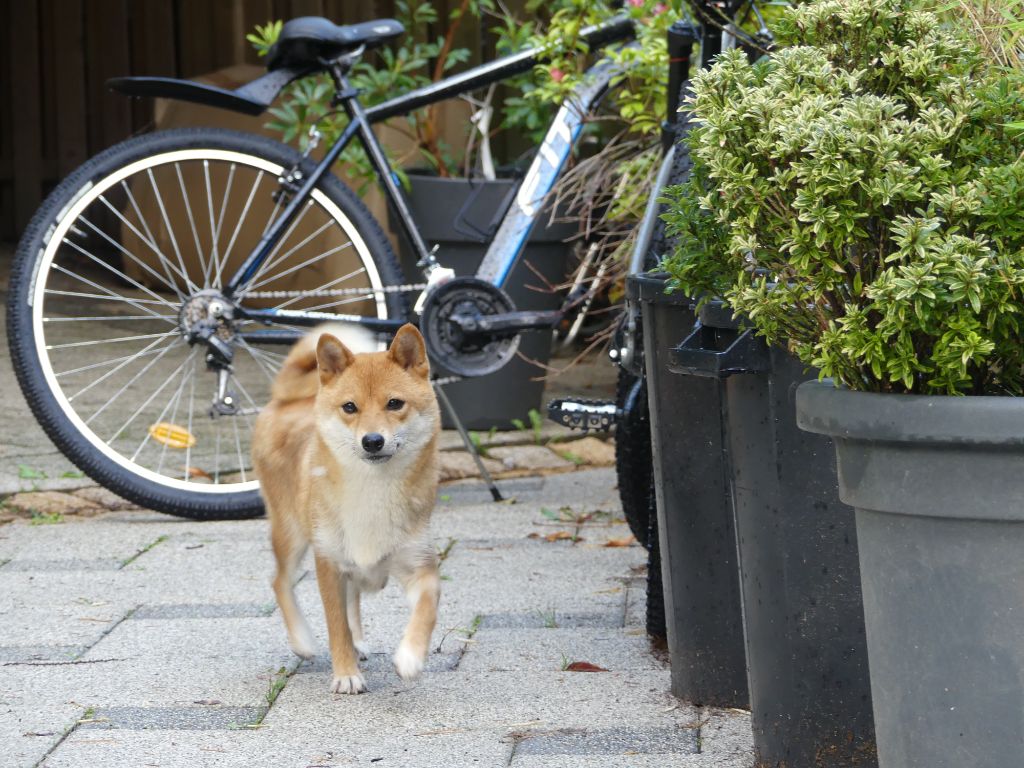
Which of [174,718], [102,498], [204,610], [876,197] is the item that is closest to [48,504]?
[102,498]

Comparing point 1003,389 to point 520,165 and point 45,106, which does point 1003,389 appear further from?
→ point 45,106

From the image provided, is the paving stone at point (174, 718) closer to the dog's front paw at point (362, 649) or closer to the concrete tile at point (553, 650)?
the dog's front paw at point (362, 649)

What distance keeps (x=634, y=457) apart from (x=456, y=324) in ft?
3.39

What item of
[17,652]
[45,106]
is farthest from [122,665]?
[45,106]

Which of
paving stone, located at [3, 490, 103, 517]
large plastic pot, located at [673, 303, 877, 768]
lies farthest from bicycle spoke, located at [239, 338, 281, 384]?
large plastic pot, located at [673, 303, 877, 768]

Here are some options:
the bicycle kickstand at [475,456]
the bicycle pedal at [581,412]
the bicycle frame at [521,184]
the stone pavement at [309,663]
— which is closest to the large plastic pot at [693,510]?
the stone pavement at [309,663]

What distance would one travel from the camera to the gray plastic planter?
5.27ft

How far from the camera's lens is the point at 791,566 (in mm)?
2158

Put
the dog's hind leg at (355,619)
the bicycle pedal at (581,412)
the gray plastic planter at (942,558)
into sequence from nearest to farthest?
1. the gray plastic planter at (942,558)
2. the dog's hind leg at (355,619)
3. the bicycle pedal at (581,412)

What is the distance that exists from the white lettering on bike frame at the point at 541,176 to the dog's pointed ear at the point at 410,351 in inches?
52.3

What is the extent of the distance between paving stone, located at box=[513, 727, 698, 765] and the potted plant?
2.31ft

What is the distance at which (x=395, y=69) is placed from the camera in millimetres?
5145

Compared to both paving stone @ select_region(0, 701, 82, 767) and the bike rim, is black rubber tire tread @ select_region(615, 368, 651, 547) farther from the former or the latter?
paving stone @ select_region(0, 701, 82, 767)

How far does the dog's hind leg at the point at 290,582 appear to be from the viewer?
2953 millimetres
